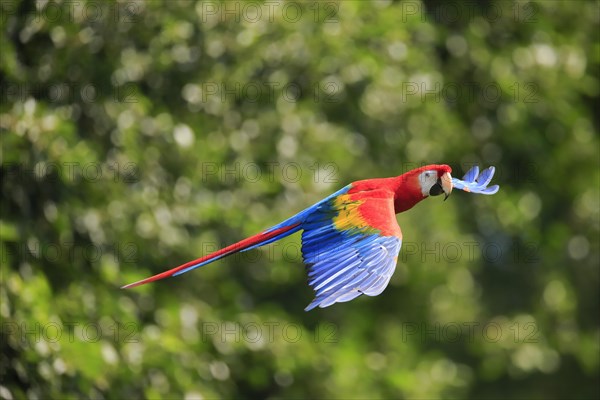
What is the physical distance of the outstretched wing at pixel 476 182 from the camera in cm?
278

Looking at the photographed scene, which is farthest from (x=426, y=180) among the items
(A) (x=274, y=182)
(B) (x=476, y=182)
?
(A) (x=274, y=182)

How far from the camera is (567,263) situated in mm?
7867

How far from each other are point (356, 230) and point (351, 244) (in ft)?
0.20

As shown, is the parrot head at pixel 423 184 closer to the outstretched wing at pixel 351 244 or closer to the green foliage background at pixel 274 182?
the outstretched wing at pixel 351 244

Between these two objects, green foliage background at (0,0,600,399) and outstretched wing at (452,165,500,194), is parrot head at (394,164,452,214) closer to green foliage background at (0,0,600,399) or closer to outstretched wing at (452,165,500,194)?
outstretched wing at (452,165,500,194)

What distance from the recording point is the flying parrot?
2389 millimetres

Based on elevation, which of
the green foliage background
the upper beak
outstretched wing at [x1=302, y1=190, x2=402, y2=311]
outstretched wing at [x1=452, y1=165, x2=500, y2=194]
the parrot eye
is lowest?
the green foliage background

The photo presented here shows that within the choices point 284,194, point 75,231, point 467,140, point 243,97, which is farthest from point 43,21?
point 467,140

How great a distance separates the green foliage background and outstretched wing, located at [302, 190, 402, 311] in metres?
1.41

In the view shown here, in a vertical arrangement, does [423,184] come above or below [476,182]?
above

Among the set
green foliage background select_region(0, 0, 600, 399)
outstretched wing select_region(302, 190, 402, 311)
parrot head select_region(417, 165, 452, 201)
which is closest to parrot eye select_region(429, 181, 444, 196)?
parrot head select_region(417, 165, 452, 201)

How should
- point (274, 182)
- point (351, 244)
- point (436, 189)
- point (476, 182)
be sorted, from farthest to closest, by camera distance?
point (274, 182), point (476, 182), point (436, 189), point (351, 244)

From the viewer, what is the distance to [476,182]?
2977mm

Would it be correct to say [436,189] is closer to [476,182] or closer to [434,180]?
[434,180]
